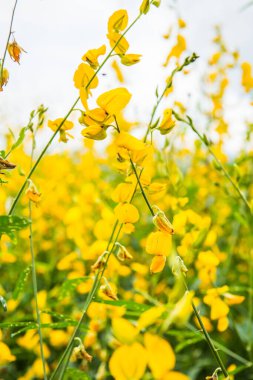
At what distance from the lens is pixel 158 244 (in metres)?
0.66

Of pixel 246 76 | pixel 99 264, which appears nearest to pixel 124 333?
pixel 99 264

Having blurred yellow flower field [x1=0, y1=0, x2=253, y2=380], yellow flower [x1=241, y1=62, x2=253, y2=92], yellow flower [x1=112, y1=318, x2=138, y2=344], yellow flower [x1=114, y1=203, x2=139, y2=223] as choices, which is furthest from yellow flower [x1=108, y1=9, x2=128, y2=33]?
yellow flower [x1=241, y1=62, x2=253, y2=92]

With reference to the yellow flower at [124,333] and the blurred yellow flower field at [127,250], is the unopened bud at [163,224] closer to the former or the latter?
the blurred yellow flower field at [127,250]

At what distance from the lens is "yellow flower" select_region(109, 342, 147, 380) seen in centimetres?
37

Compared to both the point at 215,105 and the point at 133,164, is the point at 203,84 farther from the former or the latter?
the point at 133,164

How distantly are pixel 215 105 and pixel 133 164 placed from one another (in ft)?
5.38

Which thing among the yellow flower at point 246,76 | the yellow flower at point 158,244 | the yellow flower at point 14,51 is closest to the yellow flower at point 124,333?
the yellow flower at point 158,244

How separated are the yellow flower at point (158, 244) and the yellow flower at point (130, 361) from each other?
276 mm

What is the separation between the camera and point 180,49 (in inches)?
44.7

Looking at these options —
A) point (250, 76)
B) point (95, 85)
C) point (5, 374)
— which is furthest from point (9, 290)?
point (95, 85)

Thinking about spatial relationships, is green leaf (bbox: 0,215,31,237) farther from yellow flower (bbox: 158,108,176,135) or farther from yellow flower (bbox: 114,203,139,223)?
yellow flower (bbox: 158,108,176,135)

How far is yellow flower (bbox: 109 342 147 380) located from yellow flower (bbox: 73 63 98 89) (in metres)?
0.43

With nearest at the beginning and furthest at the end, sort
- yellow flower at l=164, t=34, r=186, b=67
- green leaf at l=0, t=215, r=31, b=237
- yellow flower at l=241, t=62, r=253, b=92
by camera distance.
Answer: green leaf at l=0, t=215, r=31, b=237
yellow flower at l=164, t=34, r=186, b=67
yellow flower at l=241, t=62, r=253, b=92

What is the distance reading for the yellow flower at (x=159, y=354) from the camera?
1.19ft
